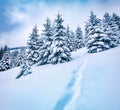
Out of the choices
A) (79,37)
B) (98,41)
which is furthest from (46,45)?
(79,37)

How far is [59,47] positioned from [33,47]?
9.83 meters

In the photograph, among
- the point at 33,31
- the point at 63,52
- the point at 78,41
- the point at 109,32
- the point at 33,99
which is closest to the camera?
the point at 33,99

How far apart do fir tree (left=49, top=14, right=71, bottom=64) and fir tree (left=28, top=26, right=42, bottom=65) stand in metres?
8.15

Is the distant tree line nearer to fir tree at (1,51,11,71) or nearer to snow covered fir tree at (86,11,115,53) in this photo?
snow covered fir tree at (86,11,115,53)

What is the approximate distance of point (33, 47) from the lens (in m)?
25.7

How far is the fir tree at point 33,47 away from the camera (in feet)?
83.2

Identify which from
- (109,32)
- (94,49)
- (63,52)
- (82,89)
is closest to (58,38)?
(63,52)

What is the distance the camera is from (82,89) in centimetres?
539

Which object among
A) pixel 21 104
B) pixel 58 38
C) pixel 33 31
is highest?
pixel 33 31

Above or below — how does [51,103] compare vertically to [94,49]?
below

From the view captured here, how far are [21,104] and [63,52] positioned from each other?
12951mm

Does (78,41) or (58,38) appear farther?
(78,41)

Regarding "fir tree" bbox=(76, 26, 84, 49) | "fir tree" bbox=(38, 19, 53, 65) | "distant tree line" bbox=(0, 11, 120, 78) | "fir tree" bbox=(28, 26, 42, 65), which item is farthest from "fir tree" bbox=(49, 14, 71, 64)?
"fir tree" bbox=(76, 26, 84, 49)

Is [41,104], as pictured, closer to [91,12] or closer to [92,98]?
[92,98]
